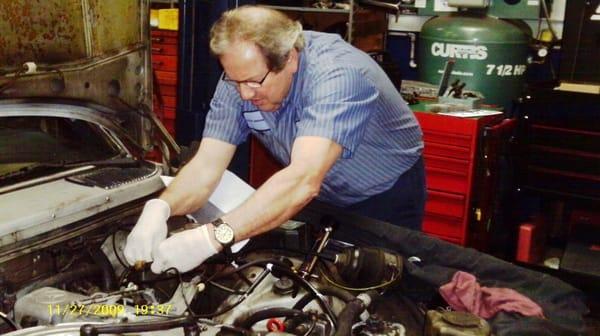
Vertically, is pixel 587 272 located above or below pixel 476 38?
below

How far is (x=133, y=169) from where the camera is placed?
68.5 inches

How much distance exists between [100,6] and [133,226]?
556mm

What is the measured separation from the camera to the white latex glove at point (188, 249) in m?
1.40

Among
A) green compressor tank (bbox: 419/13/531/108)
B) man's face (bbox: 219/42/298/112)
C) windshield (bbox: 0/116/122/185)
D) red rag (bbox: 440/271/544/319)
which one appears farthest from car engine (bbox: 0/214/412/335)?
green compressor tank (bbox: 419/13/531/108)

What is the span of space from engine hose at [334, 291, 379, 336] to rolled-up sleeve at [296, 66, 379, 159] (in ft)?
1.35

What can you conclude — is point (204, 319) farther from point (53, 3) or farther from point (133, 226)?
point (53, 3)

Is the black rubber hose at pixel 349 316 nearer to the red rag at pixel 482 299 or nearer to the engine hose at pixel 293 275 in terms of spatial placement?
the engine hose at pixel 293 275

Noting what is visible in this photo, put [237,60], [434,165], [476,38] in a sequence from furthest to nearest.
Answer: [476,38], [434,165], [237,60]

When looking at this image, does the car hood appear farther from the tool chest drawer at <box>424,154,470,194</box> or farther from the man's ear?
the tool chest drawer at <box>424,154,470,194</box>

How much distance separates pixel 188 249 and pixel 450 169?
1.81m

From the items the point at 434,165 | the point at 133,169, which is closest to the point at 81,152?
the point at 133,169

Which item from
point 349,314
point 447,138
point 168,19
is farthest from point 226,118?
point 168,19

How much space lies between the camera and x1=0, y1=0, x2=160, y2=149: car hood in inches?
58.9

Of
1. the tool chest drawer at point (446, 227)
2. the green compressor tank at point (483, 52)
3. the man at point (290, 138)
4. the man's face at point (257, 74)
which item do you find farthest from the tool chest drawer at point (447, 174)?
the man's face at point (257, 74)
